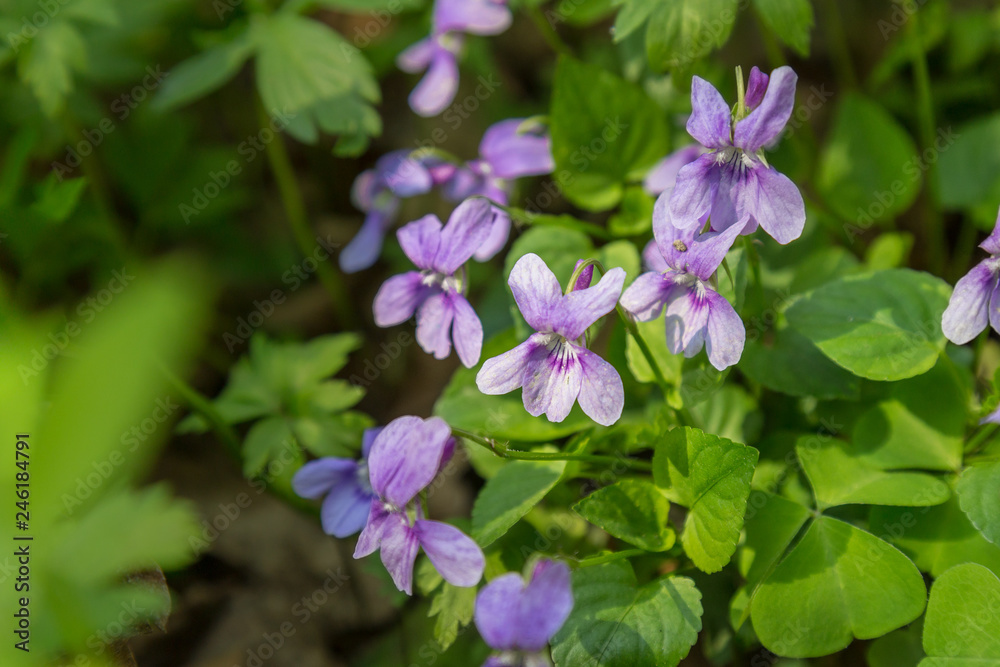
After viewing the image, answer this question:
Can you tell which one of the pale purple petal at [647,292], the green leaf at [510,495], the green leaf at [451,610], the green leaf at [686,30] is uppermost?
the green leaf at [686,30]

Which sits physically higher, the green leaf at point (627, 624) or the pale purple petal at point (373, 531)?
the pale purple petal at point (373, 531)

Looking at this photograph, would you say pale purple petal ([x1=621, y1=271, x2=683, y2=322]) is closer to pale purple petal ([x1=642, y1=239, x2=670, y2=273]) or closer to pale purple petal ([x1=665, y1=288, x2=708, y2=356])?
pale purple petal ([x1=665, y1=288, x2=708, y2=356])

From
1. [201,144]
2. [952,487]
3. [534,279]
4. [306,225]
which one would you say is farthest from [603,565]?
[201,144]

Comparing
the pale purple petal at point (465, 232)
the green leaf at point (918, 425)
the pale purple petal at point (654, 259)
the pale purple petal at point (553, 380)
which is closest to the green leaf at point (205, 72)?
the pale purple petal at point (465, 232)

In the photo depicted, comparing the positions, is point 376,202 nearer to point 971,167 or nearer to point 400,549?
point 400,549

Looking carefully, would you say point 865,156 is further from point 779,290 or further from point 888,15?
point 888,15
